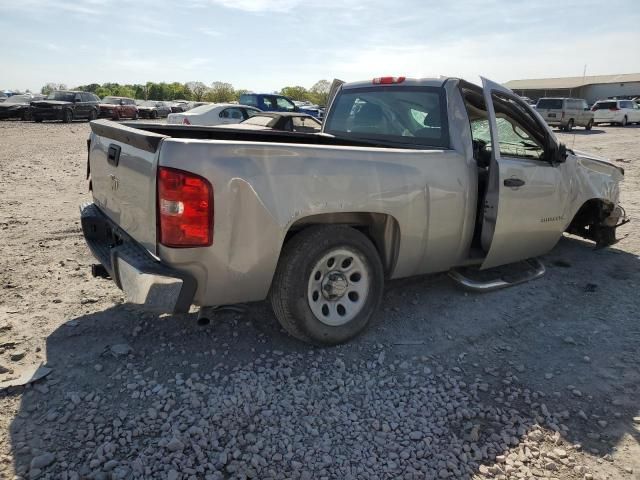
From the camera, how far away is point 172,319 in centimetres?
381

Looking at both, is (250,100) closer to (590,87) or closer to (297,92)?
(297,92)

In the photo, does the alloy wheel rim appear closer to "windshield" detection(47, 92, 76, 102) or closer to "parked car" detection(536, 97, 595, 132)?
"parked car" detection(536, 97, 595, 132)

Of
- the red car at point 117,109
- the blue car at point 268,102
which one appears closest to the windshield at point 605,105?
the blue car at point 268,102

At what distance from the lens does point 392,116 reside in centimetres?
442

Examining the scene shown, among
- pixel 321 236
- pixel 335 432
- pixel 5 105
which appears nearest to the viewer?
pixel 335 432

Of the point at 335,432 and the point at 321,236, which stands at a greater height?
the point at 321,236

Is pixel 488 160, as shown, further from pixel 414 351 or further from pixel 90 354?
pixel 90 354

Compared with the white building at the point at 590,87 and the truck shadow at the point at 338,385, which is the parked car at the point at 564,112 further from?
the white building at the point at 590,87

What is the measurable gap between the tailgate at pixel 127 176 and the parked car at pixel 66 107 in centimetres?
2623

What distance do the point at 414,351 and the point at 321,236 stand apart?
109 cm

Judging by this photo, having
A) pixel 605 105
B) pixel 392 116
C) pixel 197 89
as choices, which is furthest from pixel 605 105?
pixel 197 89

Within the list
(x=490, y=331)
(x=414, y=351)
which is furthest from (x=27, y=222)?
(x=490, y=331)

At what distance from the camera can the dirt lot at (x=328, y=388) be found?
247 cm

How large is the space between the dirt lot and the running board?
12cm
